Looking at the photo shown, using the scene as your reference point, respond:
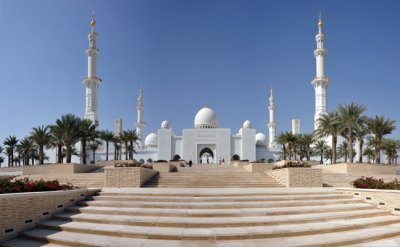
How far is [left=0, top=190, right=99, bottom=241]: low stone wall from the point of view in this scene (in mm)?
8102

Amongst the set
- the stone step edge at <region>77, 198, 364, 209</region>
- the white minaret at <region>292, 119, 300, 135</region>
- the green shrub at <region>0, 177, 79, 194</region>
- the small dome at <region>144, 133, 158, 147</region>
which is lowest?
the stone step edge at <region>77, 198, 364, 209</region>

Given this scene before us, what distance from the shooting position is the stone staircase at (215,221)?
292 inches

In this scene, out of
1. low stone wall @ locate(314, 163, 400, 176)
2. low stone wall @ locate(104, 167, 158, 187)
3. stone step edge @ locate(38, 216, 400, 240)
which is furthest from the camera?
low stone wall @ locate(314, 163, 400, 176)

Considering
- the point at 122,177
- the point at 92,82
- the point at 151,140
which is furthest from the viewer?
the point at 151,140

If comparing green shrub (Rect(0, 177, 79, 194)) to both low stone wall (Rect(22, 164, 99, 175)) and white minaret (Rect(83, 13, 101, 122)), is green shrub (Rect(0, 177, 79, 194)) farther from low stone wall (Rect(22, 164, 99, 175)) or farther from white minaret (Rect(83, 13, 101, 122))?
white minaret (Rect(83, 13, 101, 122))

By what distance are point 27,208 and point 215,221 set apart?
17.0 feet

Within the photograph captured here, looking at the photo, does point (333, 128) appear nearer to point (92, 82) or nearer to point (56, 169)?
point (56, 169)

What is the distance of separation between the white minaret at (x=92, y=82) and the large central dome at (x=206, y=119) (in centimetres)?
1758

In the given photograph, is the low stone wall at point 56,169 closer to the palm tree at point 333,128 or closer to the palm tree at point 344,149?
the palm tree at point 333,128

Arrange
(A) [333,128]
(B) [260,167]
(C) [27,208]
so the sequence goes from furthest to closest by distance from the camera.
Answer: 1. (A) [333,128]
2. (B) [260,167]
3. (C) [27,208]

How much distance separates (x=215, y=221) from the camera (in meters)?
8.45

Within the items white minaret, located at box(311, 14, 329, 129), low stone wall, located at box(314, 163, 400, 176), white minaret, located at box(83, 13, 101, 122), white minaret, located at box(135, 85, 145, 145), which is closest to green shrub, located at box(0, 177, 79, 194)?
low stone wall, located at box(314, 163, 400, 176)

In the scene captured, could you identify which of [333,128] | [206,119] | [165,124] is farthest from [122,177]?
[165,124]

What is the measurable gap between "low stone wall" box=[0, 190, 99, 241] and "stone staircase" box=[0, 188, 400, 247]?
30 cm
